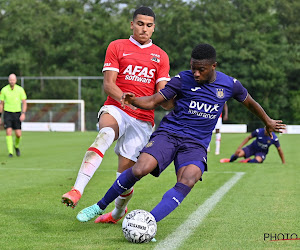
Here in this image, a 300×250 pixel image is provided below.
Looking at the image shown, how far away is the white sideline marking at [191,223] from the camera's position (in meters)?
5.14

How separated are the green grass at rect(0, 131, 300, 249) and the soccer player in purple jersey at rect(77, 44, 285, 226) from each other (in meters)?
0.48

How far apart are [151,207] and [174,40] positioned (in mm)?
62032

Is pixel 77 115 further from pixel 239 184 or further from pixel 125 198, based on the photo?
pixel 125 198

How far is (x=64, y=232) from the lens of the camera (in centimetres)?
566

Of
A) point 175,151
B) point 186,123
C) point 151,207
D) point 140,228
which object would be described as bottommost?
point 151,207

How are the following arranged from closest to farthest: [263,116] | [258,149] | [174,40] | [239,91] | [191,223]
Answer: [239,91] < [263,116] < [191,223] < [258,149] < [174,40]

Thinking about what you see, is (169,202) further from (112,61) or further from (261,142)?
(261,142)

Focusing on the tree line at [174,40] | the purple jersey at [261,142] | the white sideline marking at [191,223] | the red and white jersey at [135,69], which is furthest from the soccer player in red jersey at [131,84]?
the tree line at [174,40]

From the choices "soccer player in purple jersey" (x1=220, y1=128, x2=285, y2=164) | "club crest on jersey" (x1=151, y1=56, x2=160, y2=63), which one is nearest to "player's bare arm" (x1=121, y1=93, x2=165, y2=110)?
"club crest on jersey" (x1=151, y1=56, x2=160, y2=63)

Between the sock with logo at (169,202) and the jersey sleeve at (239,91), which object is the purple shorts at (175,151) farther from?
the jersey sleeve at (239,91)

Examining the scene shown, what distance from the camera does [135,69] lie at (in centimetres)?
640

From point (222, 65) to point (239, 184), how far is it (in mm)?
54563

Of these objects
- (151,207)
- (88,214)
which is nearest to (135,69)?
(88,214)

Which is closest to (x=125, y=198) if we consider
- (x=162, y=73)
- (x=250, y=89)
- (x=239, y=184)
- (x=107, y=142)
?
(x=107, y=142)
